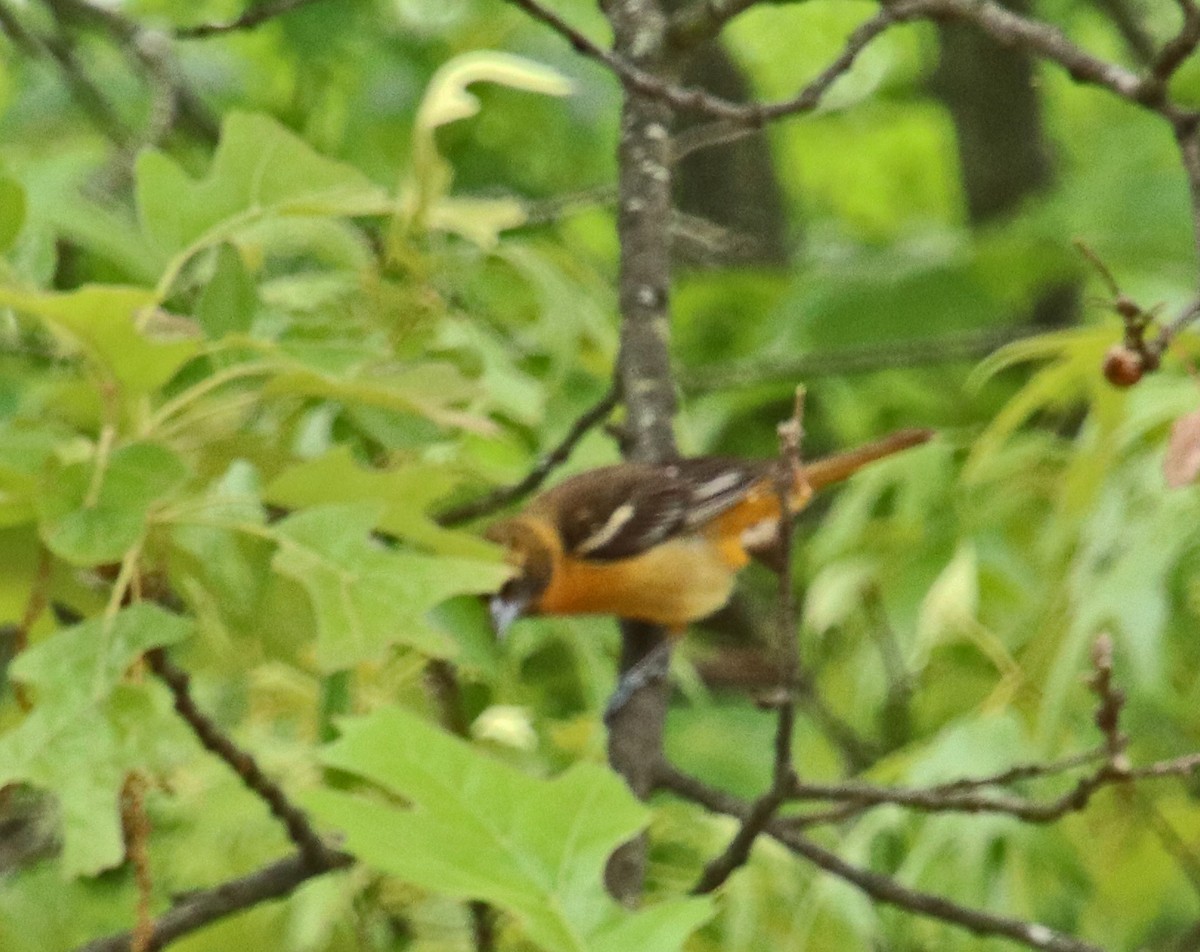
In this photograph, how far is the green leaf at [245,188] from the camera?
62.4 inches

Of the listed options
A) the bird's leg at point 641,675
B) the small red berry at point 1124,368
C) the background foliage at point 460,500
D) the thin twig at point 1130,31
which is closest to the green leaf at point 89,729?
the background foliage at point 460,500

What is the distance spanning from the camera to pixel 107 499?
142 centimetres

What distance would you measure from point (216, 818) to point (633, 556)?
58.7 inches

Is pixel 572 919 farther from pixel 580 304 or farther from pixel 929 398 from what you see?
pixel 929 398

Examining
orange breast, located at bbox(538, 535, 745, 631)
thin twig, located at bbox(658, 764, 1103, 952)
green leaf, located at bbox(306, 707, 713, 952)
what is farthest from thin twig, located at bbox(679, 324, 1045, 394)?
green leaf, located at bbox(306, 707, 713, 952)

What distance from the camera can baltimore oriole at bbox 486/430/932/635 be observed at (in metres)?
3.12

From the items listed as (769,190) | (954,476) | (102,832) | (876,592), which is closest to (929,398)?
(876,592)

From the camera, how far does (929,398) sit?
4070 mm

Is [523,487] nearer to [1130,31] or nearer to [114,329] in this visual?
[114,329]

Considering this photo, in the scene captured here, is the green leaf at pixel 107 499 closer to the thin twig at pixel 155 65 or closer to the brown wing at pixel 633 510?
the thin twig at pixel 155 65

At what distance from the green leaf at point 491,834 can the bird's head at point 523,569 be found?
61.8 inches

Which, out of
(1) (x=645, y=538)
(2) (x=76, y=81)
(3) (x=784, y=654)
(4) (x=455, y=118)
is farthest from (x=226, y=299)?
(2) (x=76, y=81)

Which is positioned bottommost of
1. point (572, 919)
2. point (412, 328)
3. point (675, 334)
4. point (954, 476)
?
point (675, 334)

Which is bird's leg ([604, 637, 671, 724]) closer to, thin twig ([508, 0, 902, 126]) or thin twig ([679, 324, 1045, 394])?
thin twig ([508, 0, 902, 126])
